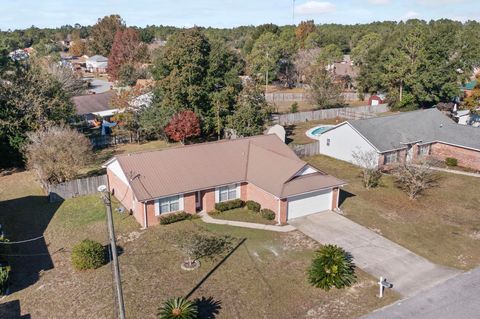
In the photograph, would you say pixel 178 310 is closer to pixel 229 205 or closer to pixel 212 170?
pixel 229 205

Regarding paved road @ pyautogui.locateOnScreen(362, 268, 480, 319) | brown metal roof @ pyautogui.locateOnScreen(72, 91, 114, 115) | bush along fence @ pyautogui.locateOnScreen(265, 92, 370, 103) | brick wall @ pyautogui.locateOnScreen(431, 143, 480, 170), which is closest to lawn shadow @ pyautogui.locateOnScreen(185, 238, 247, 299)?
paved road @ pyautogui.locateOnScreen(362, 268, 480, 319)

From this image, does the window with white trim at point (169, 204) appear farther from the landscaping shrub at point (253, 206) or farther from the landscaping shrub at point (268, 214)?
the landscaping shrub at point (268, 214)

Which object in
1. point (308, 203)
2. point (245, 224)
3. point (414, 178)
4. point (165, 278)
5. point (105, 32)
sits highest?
point (105, 32)

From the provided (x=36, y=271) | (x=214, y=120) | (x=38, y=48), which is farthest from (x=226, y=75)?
(x=38, y=48)

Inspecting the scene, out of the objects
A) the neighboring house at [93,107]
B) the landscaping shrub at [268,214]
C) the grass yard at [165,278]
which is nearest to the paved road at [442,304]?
the grass yard at [165,278]

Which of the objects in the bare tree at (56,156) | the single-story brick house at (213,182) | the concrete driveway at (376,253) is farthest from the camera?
the bare tree at (56,156)

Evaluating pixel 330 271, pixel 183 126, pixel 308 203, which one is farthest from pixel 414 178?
pixel 183 126
